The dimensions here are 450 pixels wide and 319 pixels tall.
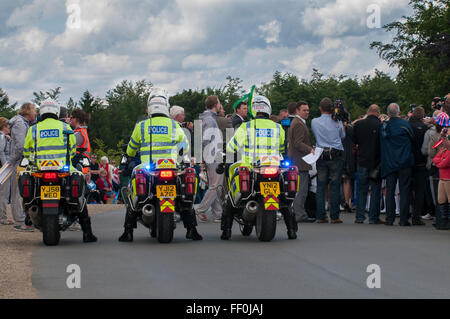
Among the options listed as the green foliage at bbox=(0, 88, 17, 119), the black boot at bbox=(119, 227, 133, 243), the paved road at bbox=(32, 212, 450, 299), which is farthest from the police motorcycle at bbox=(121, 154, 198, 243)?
the green foliage at bbox=(0, 88, 17, 119)

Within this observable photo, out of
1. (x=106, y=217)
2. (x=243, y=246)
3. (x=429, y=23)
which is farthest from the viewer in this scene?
(x=429, y=23)

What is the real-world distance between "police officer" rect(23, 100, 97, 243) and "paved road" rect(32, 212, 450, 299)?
130cm

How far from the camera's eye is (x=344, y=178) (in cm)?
2134

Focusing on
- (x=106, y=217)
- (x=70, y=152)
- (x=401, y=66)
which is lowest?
(x=106, y=217)

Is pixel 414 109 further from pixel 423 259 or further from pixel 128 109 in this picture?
pixel 128 109

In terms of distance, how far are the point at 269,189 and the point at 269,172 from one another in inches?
10.1

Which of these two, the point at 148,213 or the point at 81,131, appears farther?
the point at 81,131

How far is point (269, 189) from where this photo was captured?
12852 millimetres

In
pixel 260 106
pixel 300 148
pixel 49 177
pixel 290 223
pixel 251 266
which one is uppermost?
pixel 260 106

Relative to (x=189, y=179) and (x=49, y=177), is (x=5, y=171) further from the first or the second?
(x=189, y=179)

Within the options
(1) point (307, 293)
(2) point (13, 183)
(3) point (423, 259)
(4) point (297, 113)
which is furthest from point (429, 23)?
(1) point (307, 293)

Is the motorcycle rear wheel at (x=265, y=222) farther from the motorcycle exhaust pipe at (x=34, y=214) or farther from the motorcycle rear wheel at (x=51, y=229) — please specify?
the motorcycle exhaust pipe at (x=34, y=214)

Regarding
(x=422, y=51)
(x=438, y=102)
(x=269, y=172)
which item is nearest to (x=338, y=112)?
(x=438, y=102)

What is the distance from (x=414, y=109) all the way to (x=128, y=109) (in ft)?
389
